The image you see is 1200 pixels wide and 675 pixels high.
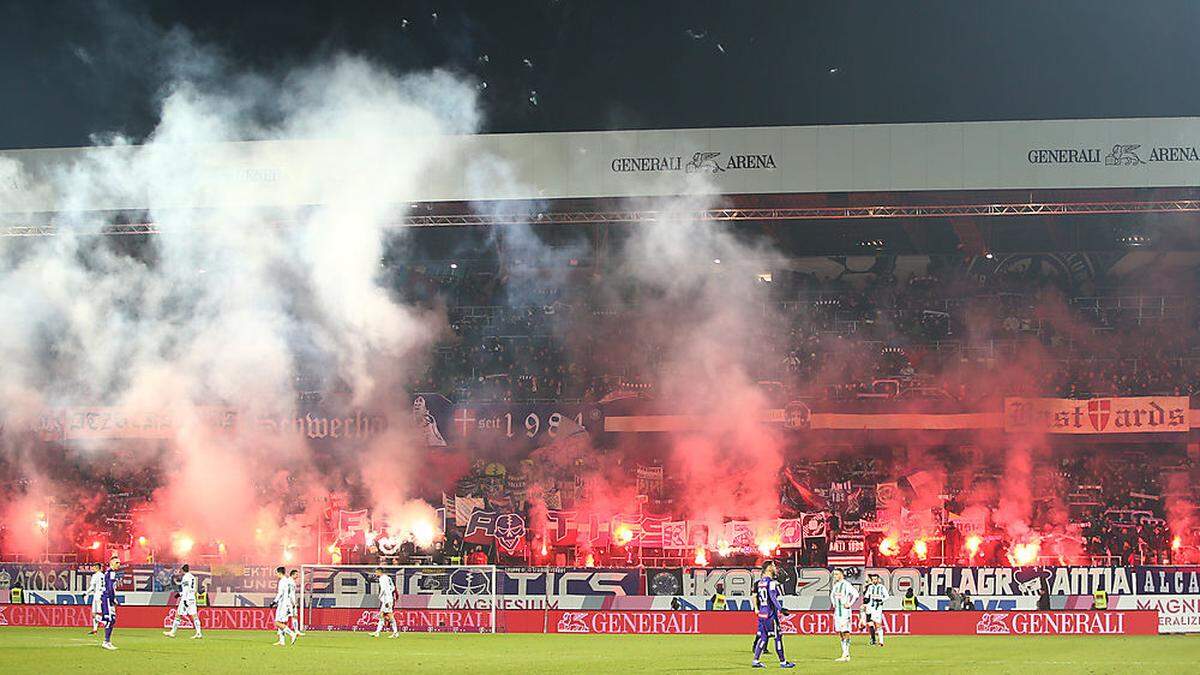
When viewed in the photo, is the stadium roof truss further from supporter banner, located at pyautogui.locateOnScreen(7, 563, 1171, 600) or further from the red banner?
the red banner

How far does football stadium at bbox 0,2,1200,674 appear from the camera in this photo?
2959cm

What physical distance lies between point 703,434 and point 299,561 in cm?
1174

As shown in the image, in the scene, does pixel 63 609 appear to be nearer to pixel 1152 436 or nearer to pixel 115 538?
pixel 115 538

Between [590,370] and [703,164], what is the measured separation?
391 inches

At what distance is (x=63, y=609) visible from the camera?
3012cm

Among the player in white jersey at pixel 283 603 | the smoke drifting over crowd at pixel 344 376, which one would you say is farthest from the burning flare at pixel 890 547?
the player in white jersey at pixel 283 603

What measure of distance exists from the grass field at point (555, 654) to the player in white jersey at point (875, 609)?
0.32m

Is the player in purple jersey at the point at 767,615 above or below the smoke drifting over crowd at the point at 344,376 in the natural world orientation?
below

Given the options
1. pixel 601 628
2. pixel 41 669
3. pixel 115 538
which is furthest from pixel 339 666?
pixel 115 538

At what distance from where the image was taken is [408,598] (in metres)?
30.7

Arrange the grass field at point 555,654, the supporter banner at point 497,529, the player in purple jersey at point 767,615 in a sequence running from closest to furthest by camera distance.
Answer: the grass field at point 555,654 → the player in purple jersey at point 767,615 → the supporter banner at point 497,529

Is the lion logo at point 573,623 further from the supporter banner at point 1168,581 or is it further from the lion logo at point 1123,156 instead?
the lion logo at point 1123,156

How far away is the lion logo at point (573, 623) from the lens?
2967cm

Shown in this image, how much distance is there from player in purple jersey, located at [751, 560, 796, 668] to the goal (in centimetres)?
1117
